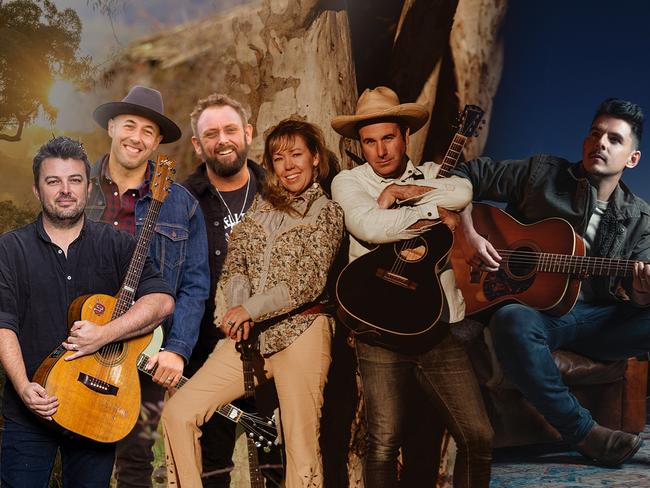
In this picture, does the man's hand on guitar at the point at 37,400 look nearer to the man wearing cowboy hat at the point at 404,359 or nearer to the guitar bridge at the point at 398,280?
the man wearing cowboy hat at the point at 404,359

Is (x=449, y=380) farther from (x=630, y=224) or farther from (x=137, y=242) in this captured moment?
(x=137, y=242)

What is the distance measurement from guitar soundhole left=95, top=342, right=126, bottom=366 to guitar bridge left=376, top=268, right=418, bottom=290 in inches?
60.8

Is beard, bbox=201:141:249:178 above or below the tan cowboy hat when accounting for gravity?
below

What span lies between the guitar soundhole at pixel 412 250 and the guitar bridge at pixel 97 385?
1789mm

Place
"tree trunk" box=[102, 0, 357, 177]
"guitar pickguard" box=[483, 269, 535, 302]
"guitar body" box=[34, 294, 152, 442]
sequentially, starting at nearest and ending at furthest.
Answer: "guitar body" box=[34, 294, 152, 442], "guitar pickguard" box=[483, 269, 535, 302], "tree trunk" box=[102, 0, 357, 177]

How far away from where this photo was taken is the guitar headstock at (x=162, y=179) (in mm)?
4691

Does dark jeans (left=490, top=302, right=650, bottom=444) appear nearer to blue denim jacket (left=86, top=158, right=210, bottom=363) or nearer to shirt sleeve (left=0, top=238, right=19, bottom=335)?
blue denim jacket (left=86, top=158, right=210, bottom=363)

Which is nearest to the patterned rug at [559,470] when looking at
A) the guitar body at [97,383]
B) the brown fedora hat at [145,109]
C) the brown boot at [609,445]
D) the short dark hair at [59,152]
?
the brown boot at [609,445]

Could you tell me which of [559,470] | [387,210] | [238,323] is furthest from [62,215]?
[559,470]

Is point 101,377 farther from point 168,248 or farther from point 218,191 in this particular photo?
point 218,191

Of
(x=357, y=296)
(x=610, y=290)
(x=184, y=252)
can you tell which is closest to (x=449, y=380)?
(x=357, y=296)

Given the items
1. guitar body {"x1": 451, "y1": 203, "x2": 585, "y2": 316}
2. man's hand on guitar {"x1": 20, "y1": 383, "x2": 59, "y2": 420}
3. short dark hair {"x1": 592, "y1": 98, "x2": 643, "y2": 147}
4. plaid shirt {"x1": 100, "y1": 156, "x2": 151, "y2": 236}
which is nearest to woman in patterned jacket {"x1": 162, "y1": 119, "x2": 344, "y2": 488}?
plaid shirt {"x1": 100, "y1": 156, "x2": 151, "y2": 236}

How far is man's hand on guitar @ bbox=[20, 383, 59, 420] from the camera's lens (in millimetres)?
4070

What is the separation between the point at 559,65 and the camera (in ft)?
16.0
